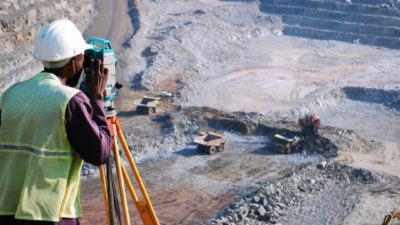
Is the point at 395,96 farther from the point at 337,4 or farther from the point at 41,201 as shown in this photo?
the point at 41,201

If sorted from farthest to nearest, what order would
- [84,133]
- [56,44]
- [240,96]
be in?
1. [240,96]
2. [56,44]
3. [84,133]

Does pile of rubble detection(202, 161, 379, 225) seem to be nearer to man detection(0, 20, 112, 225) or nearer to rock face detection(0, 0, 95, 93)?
man detection(0, 20, 112, 225)

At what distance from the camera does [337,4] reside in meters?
33.7

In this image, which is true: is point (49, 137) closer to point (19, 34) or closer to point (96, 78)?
point (96, 78)

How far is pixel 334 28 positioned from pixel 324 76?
803 centimetres

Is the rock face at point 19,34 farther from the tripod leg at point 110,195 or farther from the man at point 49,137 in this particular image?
the man at point 49,137

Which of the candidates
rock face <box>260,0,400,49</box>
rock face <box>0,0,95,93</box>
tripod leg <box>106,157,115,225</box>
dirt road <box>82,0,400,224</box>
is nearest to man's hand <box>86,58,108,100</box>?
tripod leg <box>106,157,115,225</box>

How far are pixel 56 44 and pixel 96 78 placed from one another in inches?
12.7

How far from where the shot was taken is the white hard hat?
3.21m

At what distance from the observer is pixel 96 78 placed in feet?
10.9

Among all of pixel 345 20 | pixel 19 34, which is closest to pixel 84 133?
pixel 19 34

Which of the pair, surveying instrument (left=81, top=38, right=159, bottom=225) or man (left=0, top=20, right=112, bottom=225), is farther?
surveying instrument (left=81, top=38, right=159, bottom=225)

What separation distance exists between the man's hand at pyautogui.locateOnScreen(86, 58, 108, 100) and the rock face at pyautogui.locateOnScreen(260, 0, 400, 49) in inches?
1171

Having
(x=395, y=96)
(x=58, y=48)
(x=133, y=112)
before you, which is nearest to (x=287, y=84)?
(x=395, y=96)
